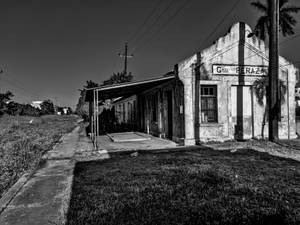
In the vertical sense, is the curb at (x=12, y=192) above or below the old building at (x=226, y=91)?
below

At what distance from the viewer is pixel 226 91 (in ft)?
34.8

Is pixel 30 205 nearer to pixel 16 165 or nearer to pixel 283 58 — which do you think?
pixel 16 165

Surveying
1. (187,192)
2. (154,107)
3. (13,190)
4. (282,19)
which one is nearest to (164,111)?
(154,107)

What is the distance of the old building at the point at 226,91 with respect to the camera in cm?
1014

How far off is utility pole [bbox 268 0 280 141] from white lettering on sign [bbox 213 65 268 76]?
99cm

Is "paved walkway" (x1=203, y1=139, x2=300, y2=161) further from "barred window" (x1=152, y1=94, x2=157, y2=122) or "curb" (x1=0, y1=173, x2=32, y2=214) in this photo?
"curb" (x1=0, y1=173, x2=32, y2=214)

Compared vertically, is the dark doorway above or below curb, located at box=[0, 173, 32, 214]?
above

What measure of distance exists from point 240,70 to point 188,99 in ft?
9.40

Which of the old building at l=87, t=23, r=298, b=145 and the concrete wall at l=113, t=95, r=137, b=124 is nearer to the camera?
the old building at l=87, t=23, r=298, b=145

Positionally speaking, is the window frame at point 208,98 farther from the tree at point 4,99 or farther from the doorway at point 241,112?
the tree at point 4,99

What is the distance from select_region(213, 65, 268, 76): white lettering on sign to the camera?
10.5 m

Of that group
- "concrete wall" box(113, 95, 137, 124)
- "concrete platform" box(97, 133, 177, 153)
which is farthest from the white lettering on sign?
"concrete wall" box(113, 95, 137, 124)

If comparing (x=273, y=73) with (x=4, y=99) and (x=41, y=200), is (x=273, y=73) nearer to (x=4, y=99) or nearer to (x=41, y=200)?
(x=41, y=200)

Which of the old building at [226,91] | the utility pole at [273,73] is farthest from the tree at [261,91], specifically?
the utility pole at [273,73]
